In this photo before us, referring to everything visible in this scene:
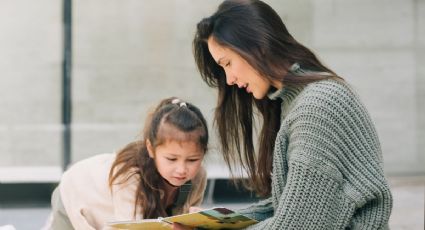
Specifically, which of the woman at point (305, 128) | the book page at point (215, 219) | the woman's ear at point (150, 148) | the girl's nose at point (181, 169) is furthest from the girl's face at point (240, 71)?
the woman's ear at point (150, 148)

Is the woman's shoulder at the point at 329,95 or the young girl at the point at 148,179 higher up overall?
the woman's shoulder at the point at 329,95

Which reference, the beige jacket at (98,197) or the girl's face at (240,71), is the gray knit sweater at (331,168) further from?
the beige jacket at (98,197)

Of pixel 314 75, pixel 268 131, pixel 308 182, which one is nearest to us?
pixel 308 182

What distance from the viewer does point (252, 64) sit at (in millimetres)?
2025

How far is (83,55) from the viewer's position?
6.23 m

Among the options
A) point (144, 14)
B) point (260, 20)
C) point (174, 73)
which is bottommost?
point (174, 73)

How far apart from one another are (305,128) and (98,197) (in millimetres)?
1380

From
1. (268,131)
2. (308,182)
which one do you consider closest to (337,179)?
(308,182)

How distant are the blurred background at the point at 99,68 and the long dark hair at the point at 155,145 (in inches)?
122

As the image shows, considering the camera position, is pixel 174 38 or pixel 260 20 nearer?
pixel 260 20

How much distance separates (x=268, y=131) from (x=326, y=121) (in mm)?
453

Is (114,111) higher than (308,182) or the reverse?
the reverse

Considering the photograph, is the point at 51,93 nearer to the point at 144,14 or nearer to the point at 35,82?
the point at 35,82

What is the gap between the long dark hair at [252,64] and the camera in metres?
2.03
